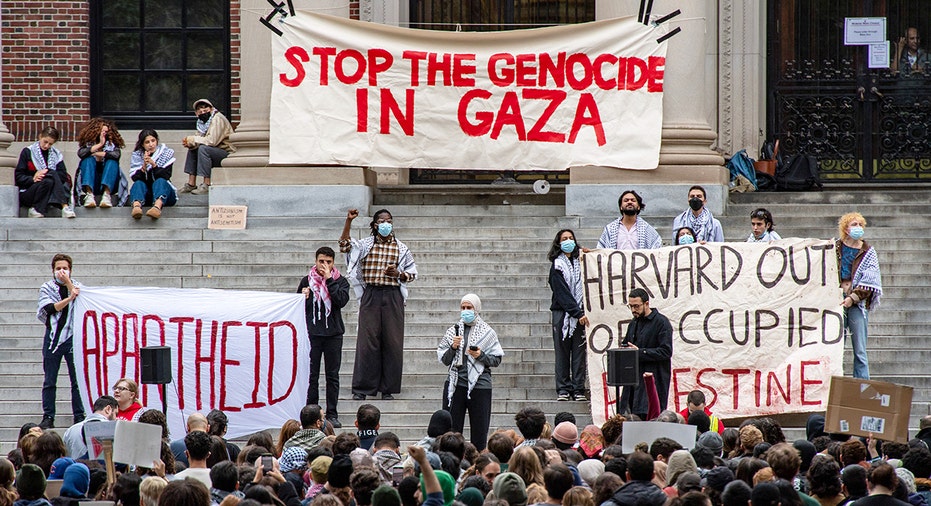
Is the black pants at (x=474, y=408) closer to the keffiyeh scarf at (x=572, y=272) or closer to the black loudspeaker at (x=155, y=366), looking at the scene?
the keffiyeh scarf at (x=572, y=272)

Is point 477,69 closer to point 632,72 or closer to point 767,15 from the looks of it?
point 632,72

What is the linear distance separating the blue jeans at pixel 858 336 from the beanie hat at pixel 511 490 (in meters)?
7.62

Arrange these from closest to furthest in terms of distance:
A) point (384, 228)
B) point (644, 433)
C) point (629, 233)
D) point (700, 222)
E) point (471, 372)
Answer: point (644, 433)
point (471, 372)
point (384, 228)
point (629, 233)
point (700, 222)

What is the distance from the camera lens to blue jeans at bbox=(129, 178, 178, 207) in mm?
18906

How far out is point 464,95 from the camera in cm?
1797

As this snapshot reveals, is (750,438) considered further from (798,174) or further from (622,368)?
(798,174)

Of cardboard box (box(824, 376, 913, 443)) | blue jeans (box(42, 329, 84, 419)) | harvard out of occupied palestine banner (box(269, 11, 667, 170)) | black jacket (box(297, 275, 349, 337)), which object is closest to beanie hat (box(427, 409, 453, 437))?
cardboard box (box(824, 376, 913, 443))

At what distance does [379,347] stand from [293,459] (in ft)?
15.6

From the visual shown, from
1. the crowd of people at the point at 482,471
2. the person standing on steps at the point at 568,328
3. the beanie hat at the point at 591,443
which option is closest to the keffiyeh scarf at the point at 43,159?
the person standing on steps at the point at 568,328

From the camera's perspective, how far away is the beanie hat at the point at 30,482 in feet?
27.6

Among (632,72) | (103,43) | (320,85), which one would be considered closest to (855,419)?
(632,72)

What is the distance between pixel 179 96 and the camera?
74.4ft

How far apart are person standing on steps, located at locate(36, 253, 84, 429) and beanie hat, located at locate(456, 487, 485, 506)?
23.0 feet

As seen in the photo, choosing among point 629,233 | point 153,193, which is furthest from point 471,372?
point 153,193
